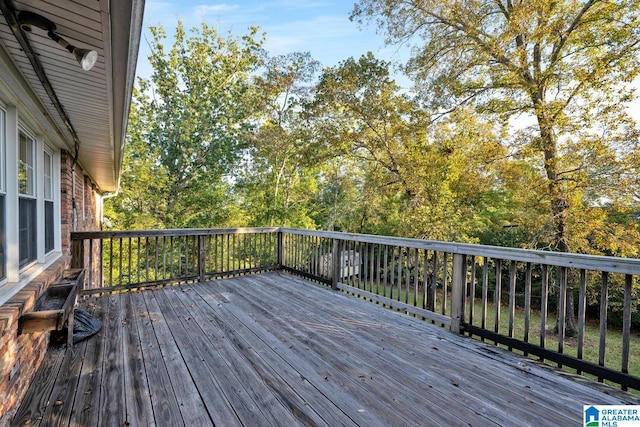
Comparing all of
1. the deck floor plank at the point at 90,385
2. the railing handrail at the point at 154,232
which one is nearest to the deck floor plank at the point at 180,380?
the deck floor plank at the point at 90,385

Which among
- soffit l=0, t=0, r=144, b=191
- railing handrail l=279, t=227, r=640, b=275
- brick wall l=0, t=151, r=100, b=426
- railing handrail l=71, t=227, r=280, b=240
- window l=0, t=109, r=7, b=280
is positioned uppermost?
soffit l=0, t=0, r=144, b=191

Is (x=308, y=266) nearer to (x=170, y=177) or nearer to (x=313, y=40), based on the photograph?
(x=313, y=40)

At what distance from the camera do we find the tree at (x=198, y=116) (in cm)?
1305

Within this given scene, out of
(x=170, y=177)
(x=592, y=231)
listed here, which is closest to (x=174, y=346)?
(x=592, y=231)

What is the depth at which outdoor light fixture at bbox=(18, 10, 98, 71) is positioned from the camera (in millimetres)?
1360

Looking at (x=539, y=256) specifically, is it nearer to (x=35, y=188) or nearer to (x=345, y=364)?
(x=345, y=364)

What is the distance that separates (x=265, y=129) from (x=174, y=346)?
11.0 metres

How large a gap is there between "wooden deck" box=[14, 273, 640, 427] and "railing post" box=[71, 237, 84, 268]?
3.83 ft

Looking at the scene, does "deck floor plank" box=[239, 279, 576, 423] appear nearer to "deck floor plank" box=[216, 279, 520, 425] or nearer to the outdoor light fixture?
"deck floor plank" box=[216, 279, 520, 425]

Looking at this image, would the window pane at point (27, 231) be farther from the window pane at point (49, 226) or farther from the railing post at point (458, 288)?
the railing post at point (458, 288)

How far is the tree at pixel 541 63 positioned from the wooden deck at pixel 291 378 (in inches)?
240

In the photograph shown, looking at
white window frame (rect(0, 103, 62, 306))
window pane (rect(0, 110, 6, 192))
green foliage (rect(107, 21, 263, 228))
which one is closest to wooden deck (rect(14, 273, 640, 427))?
white window frame (rect(0, 103, 62, 306))

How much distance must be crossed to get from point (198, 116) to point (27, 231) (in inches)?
479

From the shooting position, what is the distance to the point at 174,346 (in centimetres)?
271
